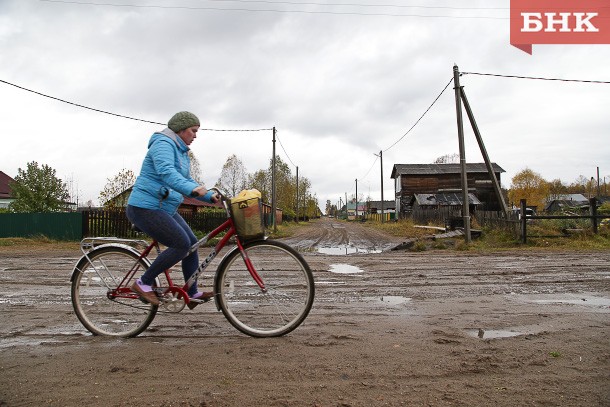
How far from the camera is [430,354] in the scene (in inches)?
124

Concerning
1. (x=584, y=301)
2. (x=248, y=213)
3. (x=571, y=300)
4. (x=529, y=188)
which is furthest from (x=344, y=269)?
(x=529, y=188)

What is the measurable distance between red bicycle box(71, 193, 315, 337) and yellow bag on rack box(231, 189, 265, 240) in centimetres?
3

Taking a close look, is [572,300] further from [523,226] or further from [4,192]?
[4,192]

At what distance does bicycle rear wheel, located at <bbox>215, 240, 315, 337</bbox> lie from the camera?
367 centimetres

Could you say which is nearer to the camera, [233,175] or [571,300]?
[571,300]

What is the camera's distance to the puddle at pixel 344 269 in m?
8.16

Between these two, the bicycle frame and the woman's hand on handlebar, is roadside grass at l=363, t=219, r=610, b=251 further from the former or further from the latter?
the woman's hand on handlebar

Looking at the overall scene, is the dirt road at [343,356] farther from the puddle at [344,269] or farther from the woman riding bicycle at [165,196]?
the puddle at [344,269]

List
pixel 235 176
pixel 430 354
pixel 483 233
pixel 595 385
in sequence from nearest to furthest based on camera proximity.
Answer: pixel 595 385, pixel 430 354, pixel 483 233, pixel 235 176

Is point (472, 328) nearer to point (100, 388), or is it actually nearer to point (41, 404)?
point (100, 388)

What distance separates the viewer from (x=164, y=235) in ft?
11.6

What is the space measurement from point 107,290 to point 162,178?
49.3 inches

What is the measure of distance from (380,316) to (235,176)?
174 ft

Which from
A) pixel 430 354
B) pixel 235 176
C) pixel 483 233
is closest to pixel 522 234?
pixel 483 233
